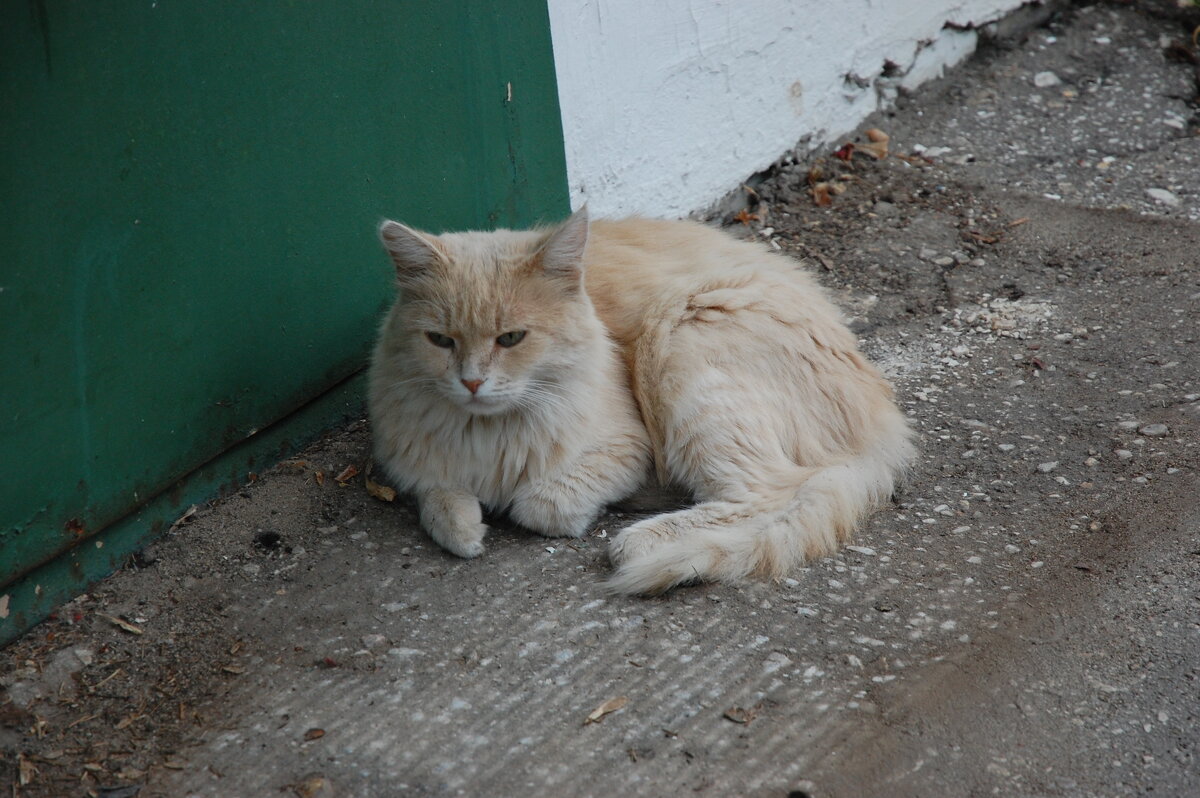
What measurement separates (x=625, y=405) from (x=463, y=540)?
753 mm

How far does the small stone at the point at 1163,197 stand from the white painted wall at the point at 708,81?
151 centimetres

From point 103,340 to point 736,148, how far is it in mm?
3451

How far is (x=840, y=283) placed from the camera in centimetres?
532

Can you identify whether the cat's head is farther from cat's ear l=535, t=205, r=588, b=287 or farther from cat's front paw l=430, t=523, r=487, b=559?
cat's front paw l=430, t=523, r=487, b=559

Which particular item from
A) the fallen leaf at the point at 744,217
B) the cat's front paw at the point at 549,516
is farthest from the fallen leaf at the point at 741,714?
the fallen leaf at the point at 744,217

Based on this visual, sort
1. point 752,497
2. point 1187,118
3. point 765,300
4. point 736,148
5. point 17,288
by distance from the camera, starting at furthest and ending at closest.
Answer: point 1187,118
point 736,148
point 765,300
point 752,497
point 17,288

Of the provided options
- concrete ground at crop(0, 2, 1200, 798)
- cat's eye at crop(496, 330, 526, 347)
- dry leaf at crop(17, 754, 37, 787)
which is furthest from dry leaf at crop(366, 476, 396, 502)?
dry leaf at crop(17, 754, 37, 787)

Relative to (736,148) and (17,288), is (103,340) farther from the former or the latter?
(736,148)

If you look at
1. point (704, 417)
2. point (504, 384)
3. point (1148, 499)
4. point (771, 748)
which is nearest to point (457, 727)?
point (771, 748)

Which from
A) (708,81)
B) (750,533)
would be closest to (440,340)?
(750,533)

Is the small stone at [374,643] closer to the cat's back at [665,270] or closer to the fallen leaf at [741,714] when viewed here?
the fallen leaf at [741,714]

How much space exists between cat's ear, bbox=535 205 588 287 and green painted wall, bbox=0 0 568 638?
0.99 metres

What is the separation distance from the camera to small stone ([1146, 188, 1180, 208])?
18.8 feet

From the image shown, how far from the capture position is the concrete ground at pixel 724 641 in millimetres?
2764
